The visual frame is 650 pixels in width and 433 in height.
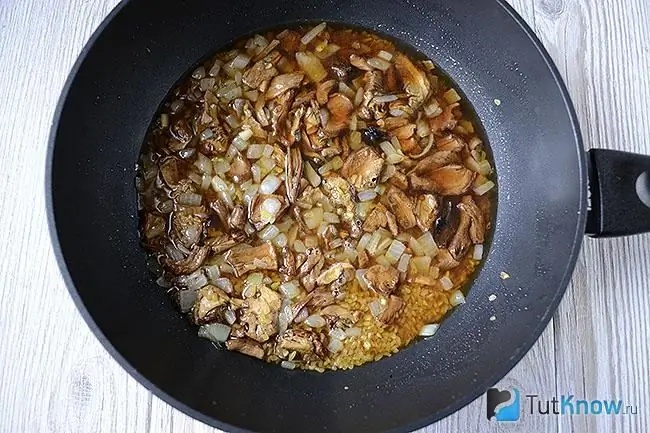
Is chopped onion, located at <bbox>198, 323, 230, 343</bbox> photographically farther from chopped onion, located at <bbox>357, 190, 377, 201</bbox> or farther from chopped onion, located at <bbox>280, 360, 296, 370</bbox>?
chopped onion, located at <bbox>357, 190, 377, 201</bbox>

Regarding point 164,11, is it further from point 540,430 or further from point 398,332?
point 540,430

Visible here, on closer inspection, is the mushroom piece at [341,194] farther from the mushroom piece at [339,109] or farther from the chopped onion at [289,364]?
the chopped onion at [289,364]

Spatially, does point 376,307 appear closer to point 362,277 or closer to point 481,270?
point 362,277

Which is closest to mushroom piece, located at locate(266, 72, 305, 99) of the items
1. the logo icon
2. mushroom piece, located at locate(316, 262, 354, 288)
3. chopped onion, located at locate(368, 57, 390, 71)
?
chopped onion, located at locate(368, 57, 390, 71)

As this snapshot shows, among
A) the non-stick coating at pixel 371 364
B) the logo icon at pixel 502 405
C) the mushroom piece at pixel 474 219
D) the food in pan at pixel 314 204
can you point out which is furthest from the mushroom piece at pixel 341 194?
the logo icon at pixel 502 405

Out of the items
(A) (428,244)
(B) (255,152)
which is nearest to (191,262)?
(B) (255,152)

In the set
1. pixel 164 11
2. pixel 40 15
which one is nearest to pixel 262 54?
pixel 164 11
